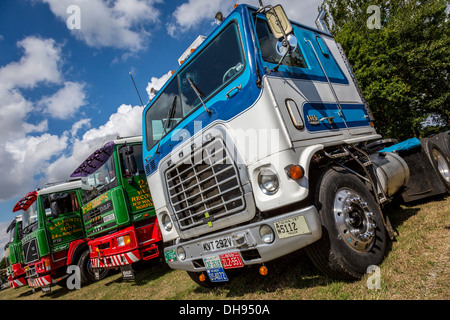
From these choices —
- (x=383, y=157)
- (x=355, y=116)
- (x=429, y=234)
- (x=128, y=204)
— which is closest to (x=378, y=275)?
(x=429, y=234)

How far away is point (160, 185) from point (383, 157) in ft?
12.2

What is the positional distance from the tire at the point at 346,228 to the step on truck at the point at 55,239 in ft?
23.8

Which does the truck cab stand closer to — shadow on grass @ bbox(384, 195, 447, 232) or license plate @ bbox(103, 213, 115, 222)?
shadow on grass @ bbox(384, 195, 447, 232)

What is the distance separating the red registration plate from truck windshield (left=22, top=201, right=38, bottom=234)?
26.3 feet

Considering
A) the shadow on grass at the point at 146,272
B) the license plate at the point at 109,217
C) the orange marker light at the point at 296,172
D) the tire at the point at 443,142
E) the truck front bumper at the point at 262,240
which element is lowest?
the shadow on grass at the point at 146,272

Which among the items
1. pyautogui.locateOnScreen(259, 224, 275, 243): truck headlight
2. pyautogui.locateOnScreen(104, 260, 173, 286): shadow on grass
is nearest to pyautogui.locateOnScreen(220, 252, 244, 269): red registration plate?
pyautogui.locateOnScreen(259, 224, 275, 243): truck headlight

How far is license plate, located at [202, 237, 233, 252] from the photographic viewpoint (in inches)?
Result: 107

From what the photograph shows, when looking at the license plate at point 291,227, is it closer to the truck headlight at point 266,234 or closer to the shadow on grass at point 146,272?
the truck headlight at point 266,234

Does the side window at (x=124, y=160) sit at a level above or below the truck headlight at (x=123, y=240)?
above

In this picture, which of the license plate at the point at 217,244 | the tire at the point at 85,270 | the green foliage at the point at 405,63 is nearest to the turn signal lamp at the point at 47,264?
the tire at the point at 85,270

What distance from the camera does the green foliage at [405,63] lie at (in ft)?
49.0

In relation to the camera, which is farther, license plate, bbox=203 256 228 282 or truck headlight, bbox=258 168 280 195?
license plate, bbox=203 256 228 282

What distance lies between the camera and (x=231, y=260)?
2689 mm

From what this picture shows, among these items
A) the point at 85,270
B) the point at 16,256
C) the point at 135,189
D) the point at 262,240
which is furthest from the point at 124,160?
the point at 16,256
